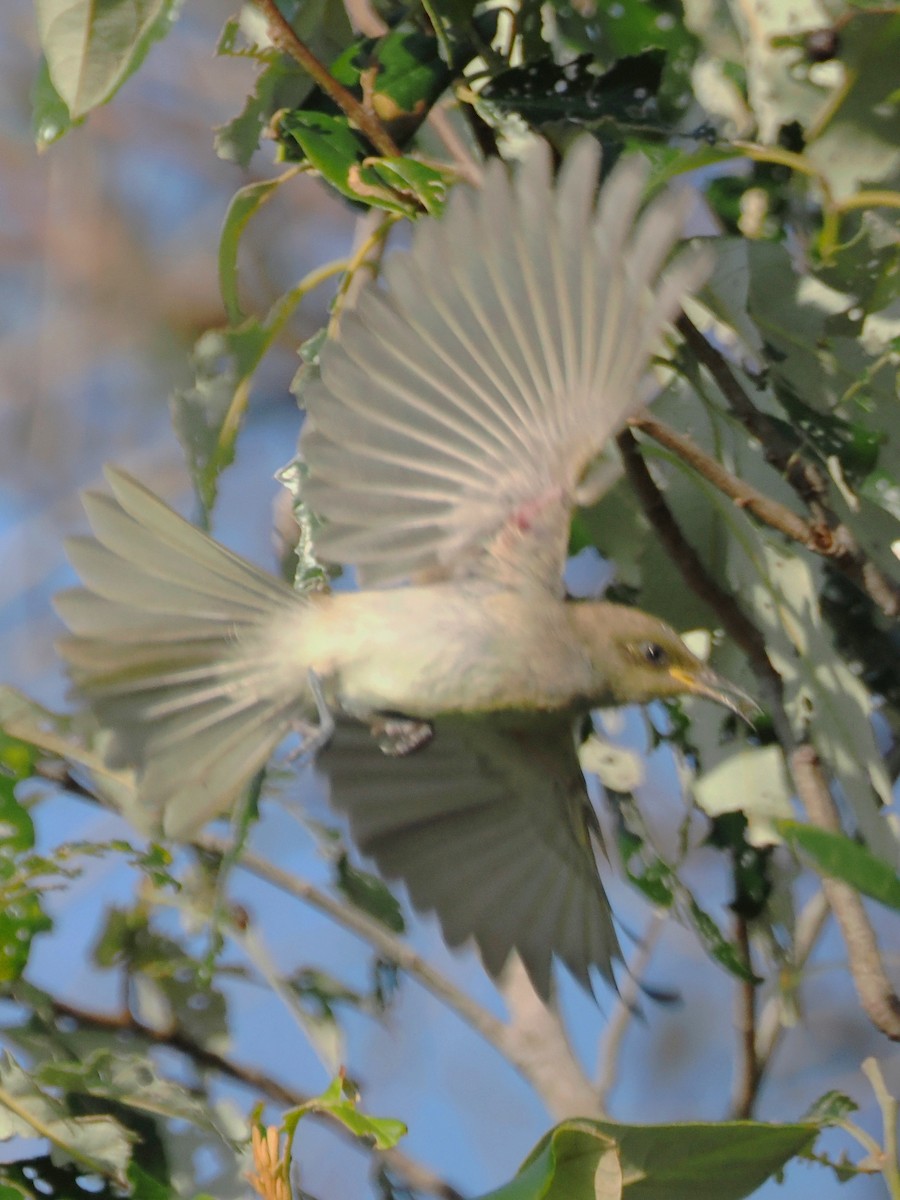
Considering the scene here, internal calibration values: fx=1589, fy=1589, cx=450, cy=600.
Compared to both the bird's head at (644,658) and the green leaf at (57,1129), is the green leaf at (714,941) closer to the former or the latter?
the bird's head at (644,658)

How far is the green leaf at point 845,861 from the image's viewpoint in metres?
1.06

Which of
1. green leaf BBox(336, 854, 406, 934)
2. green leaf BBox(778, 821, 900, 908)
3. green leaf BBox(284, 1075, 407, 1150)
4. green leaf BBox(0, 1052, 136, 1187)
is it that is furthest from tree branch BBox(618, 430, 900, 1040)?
green leaf BBox(0, 1052, 136, 1187)

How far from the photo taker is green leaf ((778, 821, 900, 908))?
41.6 inches

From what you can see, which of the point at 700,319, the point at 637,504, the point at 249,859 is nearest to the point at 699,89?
the point at 700,319

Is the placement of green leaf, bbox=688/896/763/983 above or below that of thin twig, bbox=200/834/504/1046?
above

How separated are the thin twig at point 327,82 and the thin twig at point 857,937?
774 millimetres

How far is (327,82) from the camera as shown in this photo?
5.06 feet

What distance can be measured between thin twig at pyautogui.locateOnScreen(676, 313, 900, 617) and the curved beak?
19 cm

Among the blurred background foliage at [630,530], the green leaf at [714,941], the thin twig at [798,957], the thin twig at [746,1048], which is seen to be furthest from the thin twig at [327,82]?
the thin twig at [798,957]

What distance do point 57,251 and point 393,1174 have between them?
309cm

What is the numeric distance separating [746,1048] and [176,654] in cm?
89

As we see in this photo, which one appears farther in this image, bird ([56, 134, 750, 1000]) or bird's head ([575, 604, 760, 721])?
bird's head ([575, 604, 760, 721])

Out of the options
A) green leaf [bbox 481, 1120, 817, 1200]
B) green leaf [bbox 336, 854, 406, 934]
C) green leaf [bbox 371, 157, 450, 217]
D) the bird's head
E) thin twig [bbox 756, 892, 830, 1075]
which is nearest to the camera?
green leaf [bbox 481, 1120, 817, 1200]

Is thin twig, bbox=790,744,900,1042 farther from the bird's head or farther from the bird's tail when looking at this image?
the bird's tail
